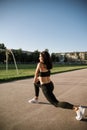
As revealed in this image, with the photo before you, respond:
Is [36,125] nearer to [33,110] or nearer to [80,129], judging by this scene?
[80,129]

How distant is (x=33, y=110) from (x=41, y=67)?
1252mm

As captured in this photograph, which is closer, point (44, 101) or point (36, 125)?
point (36, 125)

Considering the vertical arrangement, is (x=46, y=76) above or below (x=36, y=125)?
above

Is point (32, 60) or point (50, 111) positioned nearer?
point (50, 111)

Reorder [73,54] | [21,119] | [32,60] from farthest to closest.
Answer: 1. [73,54]
2. [32,60]
3. [21,119]

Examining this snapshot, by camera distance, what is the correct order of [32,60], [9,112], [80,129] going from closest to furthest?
[80,129] < [9,112] < [32,60]

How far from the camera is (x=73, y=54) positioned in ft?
624

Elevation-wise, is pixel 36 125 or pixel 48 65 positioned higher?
pixel 48 65

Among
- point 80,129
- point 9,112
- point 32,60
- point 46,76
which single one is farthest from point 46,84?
point 32,60

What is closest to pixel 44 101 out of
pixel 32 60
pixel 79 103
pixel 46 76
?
pixel 79 103

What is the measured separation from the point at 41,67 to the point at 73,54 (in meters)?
A: 185

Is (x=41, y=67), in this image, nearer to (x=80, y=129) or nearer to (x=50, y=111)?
(x=50, y=111)

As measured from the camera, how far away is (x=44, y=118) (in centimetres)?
588

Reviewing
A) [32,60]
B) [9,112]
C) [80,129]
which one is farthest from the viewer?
[32,60]
